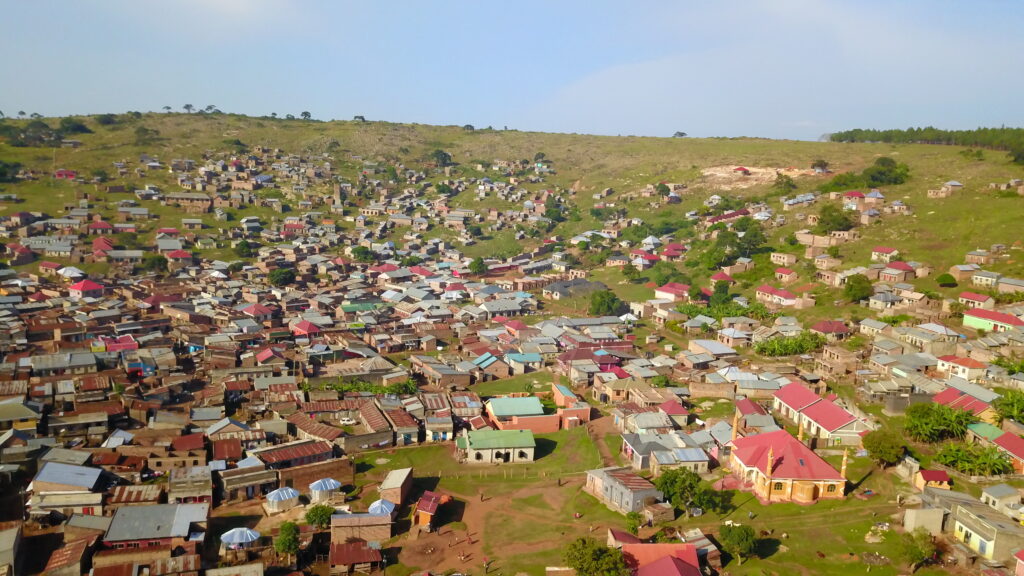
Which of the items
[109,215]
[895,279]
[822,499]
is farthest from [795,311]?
[109,215]

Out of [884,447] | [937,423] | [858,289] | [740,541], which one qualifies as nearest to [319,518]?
[740,541]

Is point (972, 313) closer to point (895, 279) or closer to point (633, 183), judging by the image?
point (895, 279)

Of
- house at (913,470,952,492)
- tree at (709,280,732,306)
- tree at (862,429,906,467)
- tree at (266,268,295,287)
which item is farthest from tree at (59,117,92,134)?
house at (913,470,952,492)

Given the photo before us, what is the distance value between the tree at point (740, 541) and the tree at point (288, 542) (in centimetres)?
1982

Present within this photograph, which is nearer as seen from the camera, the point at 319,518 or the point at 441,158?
the point at 319,518

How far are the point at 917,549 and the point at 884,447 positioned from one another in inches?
345

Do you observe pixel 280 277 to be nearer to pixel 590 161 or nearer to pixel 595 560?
pixel 595 560

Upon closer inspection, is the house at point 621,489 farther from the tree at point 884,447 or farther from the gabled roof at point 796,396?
the gabled roof at point 796,396

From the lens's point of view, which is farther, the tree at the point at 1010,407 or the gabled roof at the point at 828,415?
the gabled roof at the point at 828,415

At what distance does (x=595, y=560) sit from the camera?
92.3 feet

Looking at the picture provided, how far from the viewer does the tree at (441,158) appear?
14888 cm

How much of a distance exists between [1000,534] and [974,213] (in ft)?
206

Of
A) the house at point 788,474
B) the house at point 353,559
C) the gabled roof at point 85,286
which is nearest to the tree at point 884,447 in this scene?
the house at point 788,474

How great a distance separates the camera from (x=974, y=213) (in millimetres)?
78938
